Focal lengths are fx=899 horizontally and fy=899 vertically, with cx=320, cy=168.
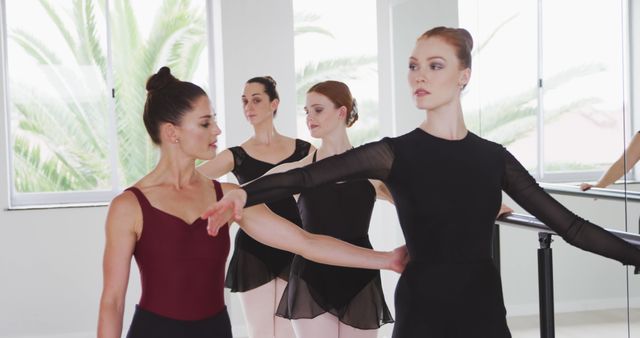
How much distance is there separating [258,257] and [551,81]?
5.07ft

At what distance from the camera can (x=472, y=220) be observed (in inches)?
78.9

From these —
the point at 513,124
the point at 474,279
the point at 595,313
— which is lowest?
the point at 595,313

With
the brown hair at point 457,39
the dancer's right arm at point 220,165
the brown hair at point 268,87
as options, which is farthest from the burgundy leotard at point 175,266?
the brown hair at point 268,87

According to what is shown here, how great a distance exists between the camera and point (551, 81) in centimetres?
318

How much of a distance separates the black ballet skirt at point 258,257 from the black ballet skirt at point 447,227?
6.47ft

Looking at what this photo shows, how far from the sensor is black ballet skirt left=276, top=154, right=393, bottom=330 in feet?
10.6

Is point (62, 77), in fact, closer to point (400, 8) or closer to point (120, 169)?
point (120, 169)

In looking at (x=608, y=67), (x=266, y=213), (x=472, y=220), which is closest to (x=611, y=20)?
(x=608, y=67)

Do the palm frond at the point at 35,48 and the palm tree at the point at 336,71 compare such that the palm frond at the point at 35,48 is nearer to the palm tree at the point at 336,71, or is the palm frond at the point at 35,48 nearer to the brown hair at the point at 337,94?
the palm tree at the point at 336,71

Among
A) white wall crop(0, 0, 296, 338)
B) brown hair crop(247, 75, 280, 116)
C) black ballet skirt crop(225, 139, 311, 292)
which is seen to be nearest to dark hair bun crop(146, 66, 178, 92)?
black ballet skirt crop(225, 139, 311, 292)

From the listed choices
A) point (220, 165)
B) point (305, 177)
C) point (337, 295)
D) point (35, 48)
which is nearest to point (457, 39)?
point (305, 177)

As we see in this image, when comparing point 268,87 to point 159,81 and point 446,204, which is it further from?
point 446,204

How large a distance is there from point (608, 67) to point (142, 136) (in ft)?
13.2

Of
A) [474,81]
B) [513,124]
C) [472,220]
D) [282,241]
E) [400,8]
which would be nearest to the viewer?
[472,220]
